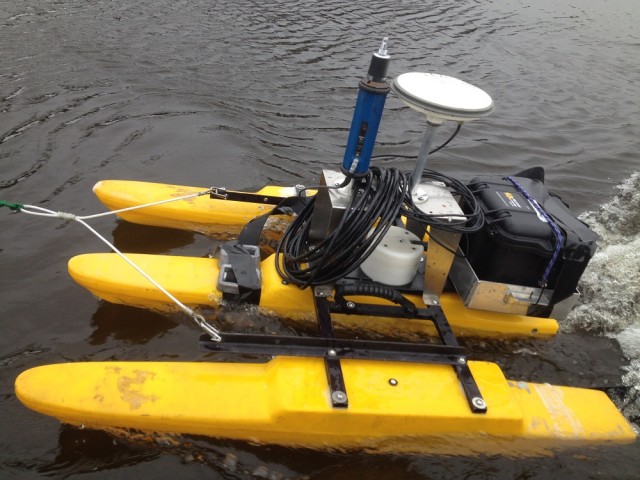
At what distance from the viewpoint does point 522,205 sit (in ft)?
10.3

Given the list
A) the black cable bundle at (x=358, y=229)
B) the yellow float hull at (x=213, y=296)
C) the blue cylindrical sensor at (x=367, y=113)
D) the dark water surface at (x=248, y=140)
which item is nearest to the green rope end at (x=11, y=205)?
the yellow float hull at (x=213, y=296)

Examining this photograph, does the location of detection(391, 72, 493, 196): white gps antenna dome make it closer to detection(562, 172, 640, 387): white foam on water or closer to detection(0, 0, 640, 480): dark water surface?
detection(0, 0, 640, 480): dark water surface

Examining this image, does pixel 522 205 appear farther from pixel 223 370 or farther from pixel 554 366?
pixel 223 370

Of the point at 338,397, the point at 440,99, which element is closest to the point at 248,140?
the point at 440,99

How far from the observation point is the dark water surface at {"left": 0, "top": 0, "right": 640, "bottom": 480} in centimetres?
286

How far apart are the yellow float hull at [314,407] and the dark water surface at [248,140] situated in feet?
0.66

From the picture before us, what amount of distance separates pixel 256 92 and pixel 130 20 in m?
3.55

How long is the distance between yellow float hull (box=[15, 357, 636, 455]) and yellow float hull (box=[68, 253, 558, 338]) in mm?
549

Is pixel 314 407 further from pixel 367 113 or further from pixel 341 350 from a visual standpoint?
pixel 367 113

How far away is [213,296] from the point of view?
10.6ft

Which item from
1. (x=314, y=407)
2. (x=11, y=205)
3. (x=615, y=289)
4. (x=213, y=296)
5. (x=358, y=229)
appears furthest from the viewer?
(x=615, y=289)

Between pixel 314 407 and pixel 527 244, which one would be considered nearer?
pixel 314 407

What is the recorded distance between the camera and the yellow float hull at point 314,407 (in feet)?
→ 8.29

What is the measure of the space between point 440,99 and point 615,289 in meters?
2.88
